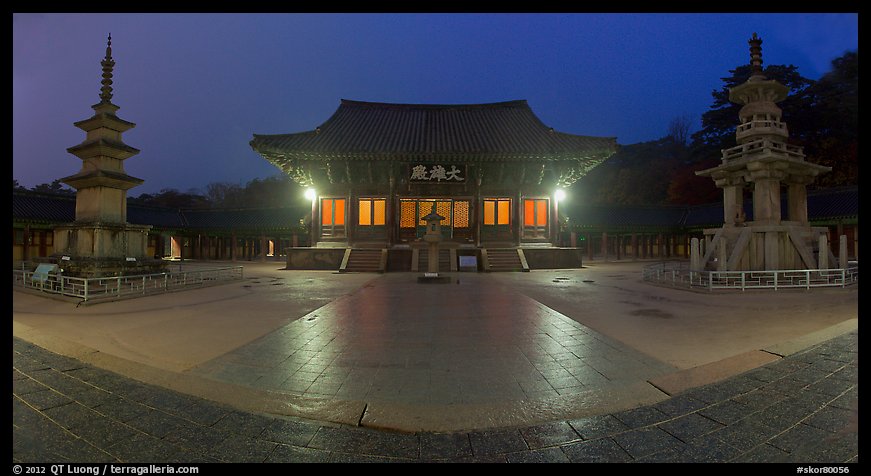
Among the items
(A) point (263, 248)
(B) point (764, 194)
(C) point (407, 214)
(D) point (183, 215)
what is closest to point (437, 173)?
(C) point (407, 214)

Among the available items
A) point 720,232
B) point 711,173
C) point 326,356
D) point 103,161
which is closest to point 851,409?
point 326,356

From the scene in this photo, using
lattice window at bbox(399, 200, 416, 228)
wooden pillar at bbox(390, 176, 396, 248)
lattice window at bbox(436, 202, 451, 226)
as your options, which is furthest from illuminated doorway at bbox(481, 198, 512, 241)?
wooden pillar at bbox(390, 176, 396, 248)

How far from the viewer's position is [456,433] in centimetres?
262

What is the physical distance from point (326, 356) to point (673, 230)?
32233mm

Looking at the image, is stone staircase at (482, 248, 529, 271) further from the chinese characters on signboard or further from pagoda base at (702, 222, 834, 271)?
pagoda base at (702, 222, 834, 271)

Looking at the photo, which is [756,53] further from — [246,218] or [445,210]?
[246,218]

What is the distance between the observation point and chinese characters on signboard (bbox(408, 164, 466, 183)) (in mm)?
20531

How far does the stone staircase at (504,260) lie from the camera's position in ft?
58.6

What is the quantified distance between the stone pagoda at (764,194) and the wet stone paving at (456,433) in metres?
10.4

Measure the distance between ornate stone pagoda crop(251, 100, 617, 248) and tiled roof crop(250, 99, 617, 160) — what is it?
0.09 meters

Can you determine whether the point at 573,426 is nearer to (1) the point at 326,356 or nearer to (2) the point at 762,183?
(1) the point at 326,356

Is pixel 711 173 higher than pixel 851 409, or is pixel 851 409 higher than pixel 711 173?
pixel 711 173

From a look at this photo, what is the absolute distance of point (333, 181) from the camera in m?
20.9

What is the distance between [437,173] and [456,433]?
1882cm
